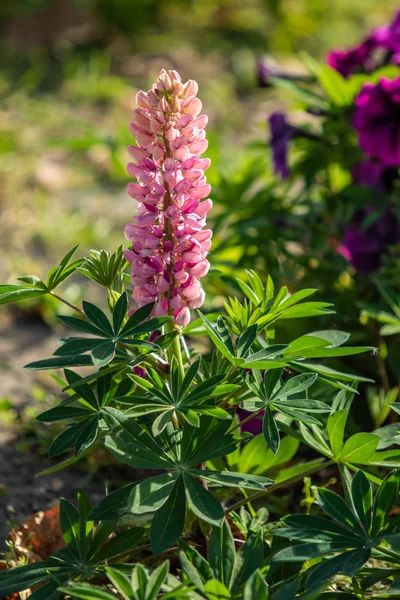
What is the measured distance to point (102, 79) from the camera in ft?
14.8

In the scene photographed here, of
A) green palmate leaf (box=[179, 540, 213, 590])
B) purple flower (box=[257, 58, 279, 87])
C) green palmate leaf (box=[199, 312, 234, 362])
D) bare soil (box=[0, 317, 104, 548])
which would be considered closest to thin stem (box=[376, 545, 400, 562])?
green palmate leaf (box=[179, 540, 213, 590])

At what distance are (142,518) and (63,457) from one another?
1.73ft

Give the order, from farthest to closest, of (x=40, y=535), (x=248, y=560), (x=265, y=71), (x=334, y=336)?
(x=265, y=71) → (x=40, y=535) → (x=334, y=336) → (x=248, y=560)

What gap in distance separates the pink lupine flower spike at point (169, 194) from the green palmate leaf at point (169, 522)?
0.28 m

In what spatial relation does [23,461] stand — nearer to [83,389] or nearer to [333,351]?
[83,389]

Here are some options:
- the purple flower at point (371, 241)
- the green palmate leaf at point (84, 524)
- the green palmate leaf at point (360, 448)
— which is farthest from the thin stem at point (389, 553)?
the purple flower at point (371, 241)

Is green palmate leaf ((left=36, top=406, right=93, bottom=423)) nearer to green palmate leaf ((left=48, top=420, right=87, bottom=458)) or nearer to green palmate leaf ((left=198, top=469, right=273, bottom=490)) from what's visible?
green palmate leaf ((left=48, top=420, right=87, bottom=458))

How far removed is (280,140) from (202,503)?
1.37 metres

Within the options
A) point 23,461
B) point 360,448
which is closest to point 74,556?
point 360,448

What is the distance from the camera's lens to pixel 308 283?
2.17 metres

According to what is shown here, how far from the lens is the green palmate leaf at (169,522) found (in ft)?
3.78

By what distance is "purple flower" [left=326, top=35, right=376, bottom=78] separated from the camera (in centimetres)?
232

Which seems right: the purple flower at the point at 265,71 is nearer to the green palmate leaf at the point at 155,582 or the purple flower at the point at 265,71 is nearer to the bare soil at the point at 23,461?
the bare soil at the point at 23,461

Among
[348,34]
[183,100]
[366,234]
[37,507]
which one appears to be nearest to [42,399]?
[37,507]
